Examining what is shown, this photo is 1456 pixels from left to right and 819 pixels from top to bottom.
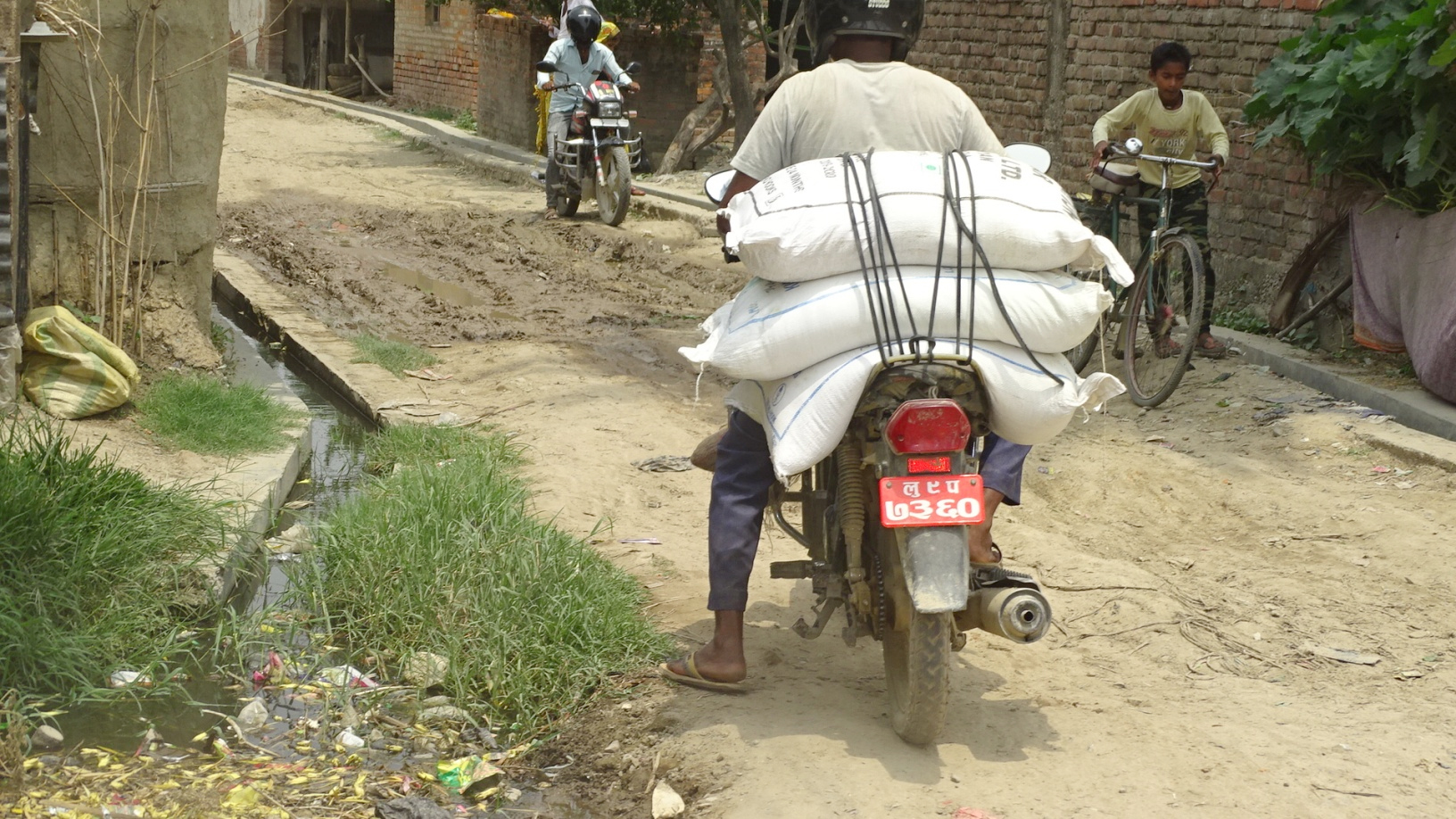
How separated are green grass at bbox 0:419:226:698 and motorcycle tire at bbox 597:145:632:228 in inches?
324

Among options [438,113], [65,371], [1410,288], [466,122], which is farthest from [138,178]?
[438,113]

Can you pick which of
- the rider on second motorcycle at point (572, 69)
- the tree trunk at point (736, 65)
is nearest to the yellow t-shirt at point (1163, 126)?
the rider on second motorcycle at point (572, 69)

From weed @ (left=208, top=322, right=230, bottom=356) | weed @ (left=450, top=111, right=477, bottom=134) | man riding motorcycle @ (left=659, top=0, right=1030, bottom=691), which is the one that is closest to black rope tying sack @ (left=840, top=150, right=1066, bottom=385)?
man riding motorcycle @ (left=659, top=0, right=1030, bottom=691)

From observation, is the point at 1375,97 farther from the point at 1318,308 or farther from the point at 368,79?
the point at 368,79

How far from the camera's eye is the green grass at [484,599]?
3682mm

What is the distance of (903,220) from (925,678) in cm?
102

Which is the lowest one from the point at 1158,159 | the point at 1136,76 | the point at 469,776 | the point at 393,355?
the point at 469,776

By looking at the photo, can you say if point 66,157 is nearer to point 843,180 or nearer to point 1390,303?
point 843,180

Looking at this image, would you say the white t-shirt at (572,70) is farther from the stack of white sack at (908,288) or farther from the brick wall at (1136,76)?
the stack of white sack at (908,288)

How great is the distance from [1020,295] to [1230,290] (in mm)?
Result: 5830

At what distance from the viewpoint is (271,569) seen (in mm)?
4625

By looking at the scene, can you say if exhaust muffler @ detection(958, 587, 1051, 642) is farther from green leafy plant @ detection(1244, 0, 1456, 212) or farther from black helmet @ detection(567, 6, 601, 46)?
black helmet @ detection(567, 6, 601, 46)

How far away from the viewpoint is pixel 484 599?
3.91 metres

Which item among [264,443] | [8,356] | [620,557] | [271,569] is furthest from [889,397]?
[8,356]
